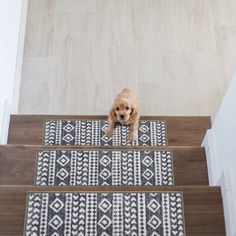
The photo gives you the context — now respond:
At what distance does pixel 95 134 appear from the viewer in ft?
8.23

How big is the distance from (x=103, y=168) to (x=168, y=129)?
23.1 inches

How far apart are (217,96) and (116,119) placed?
2.83 ft

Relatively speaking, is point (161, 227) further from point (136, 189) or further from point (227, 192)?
point (227, 192)

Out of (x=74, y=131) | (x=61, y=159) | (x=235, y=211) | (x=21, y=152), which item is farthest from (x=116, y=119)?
(x=235, y=211)

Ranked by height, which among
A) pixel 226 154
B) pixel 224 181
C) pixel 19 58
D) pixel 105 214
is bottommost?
pixel 105 214

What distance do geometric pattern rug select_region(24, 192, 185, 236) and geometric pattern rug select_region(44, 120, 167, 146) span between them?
0.69 meters

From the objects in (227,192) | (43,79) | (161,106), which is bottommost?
(227,192)

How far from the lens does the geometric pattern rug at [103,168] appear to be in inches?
84.3

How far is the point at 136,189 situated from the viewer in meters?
1.85

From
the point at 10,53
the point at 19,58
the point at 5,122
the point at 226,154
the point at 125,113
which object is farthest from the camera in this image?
the point at 19,58

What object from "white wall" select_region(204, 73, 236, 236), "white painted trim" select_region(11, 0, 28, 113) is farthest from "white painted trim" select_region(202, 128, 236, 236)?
"white painted trim" select_region(11, 0, 28, 113)

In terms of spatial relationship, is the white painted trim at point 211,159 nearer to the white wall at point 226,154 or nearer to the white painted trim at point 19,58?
the white wall at point 226,154

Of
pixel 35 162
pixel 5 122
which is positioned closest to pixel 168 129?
pixel 35 162

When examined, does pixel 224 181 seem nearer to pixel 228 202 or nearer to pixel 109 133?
pixel 228 202
